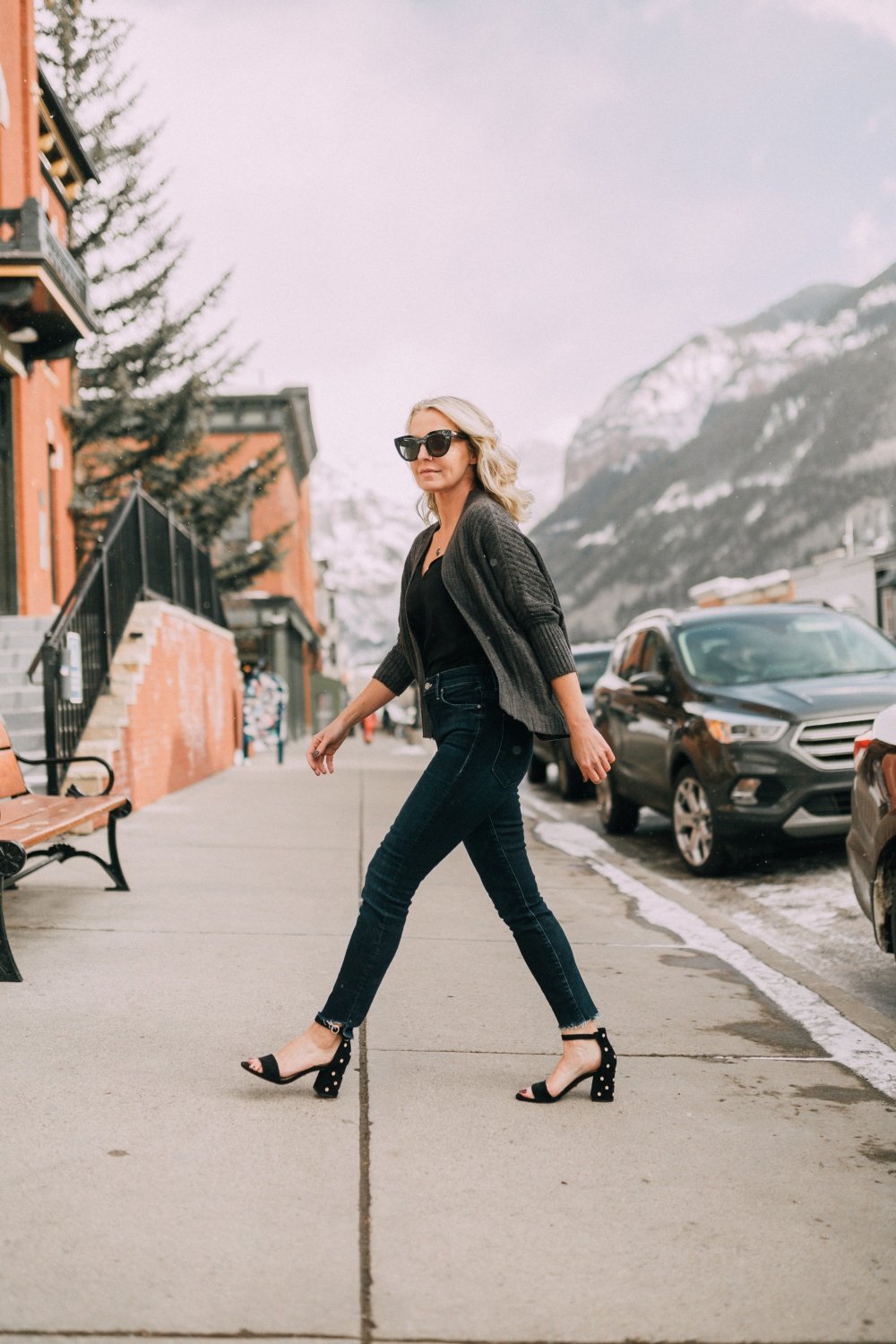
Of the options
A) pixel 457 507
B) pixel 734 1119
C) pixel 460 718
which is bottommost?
pixel 734 1119

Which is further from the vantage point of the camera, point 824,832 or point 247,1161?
point 824,832

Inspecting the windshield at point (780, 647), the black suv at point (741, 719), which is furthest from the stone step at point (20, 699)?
the windshield at point (780, 647)

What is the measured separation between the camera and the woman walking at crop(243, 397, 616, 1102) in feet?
11.2

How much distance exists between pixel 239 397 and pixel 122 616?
30127mm

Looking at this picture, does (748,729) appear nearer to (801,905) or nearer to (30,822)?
(801,905)

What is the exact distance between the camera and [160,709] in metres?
11.8

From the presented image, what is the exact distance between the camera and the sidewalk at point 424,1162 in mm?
2445

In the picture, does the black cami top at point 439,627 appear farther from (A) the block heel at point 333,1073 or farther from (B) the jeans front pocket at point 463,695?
(A) the block heel at point 333,1073

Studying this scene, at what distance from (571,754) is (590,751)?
7860mm

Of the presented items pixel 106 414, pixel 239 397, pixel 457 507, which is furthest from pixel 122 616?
pixel 239 397

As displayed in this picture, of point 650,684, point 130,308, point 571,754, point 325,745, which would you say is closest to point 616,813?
point 571,754

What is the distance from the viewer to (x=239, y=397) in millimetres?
39906

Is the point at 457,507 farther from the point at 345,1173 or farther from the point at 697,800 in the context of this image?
the point at 697,800

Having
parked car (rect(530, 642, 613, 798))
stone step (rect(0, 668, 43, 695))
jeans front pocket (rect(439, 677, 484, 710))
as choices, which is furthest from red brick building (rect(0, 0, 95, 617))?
jeans front pocket (rect(439, 677, 484, 710))
